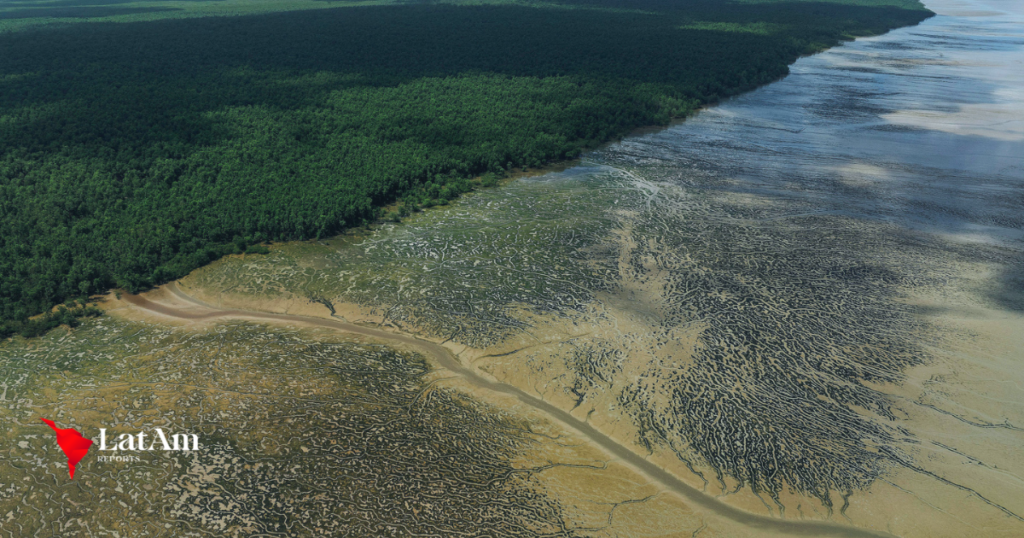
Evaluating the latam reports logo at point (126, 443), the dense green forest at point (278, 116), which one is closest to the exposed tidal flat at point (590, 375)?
the latam reports logo at point (126, 443)

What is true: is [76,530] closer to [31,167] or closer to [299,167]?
[299,167]

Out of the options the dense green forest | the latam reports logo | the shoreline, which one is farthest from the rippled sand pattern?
the dense green forest

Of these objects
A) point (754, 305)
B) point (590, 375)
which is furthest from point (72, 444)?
point (754, 305)

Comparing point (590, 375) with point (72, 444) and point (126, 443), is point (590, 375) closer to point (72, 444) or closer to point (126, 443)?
point (126, 443)

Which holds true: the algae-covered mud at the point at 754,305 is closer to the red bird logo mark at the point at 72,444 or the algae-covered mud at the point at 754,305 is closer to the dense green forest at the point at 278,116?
the dense green forest at the point at 278,116

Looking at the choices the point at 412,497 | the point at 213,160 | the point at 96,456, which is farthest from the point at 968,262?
the point at 213,160
